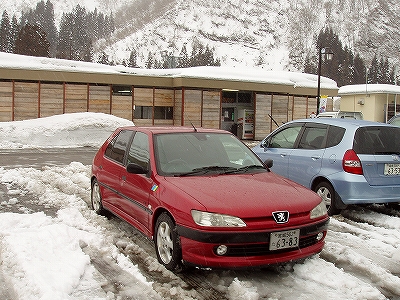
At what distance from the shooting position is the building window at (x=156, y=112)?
25.9 m

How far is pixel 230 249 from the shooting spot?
13.6 feet

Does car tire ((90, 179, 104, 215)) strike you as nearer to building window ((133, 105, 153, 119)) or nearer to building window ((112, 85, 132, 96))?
building window ((112, 85, 132, 96))

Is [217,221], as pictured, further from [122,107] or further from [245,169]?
[122,107]

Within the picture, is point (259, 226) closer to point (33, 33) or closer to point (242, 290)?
point (242, 290)

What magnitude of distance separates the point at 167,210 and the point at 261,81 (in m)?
23.5

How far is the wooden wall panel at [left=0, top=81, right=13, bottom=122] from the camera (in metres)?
22.2

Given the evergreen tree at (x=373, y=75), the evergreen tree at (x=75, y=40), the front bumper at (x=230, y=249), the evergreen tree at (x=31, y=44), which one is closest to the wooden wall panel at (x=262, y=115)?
the front bumper at (x=230, y=249)

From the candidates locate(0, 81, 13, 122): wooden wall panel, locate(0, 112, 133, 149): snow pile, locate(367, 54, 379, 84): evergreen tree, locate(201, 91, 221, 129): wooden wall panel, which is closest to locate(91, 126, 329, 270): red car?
locate(0, 112, 133, 149): snow pile

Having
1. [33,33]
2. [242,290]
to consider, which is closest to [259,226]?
[242,290]

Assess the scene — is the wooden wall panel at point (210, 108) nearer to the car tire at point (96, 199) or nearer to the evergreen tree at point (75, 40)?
the car tire at point (96, 199)

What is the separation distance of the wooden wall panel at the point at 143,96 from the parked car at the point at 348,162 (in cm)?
1883

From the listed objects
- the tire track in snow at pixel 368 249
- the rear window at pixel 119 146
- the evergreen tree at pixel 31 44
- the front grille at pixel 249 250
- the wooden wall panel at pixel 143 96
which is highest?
the evergreen tree at pixel 31 44

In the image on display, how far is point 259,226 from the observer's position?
4141 mm

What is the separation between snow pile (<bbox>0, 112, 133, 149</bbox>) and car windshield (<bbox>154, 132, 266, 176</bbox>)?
48.9 ft
